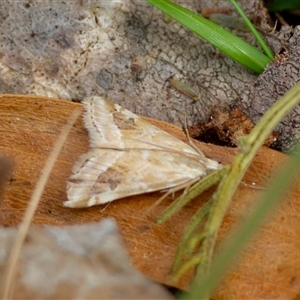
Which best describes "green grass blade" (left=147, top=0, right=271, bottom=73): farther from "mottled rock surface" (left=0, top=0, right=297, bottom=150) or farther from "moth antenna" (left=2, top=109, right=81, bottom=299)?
"moth antenna" (left=2, top=109, right=81, bottom=299)

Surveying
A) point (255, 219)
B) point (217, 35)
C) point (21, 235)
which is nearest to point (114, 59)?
point (217, 35)

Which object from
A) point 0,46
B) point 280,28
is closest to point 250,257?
point 280,28

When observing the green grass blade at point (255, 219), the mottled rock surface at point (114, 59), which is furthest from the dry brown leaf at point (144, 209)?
the green grass blade at point (255, 219)

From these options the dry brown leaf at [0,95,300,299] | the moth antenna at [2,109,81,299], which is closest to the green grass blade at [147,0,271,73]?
the dry brown leaf at [0,95,300,299]

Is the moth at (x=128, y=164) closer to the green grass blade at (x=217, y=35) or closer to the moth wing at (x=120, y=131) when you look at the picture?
the moth wing at (x=120, y=131)

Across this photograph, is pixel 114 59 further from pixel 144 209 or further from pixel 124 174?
pixel 144 209

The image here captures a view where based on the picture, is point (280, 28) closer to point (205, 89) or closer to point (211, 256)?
point (205, 89)
